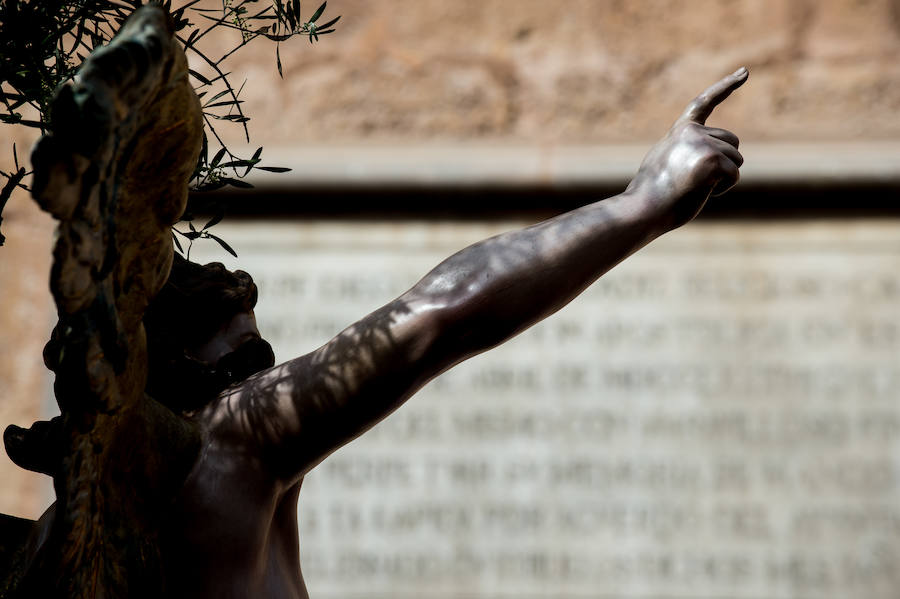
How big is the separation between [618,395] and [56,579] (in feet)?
7.39

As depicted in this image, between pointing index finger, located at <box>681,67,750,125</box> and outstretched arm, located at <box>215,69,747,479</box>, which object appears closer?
outstretched arm, located at <box>215,69,747,479</box>

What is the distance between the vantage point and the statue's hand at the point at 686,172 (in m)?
0.96

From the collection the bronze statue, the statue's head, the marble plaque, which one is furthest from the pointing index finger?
the marble plaque

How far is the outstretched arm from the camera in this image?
91 centimetres

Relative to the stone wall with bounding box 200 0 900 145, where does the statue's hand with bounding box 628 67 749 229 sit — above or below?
below

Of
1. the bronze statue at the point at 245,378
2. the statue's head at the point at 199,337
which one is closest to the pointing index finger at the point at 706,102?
the bronze statue at the point at 245,378

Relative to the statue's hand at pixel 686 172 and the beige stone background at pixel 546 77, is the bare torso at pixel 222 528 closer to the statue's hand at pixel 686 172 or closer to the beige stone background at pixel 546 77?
the statue's hand at pixel 686 172

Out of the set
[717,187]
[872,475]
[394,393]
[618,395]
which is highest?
[618,395]

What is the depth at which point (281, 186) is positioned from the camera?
3.08 meters

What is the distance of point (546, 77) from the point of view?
309 centimetres

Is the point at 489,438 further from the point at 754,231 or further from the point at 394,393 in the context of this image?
the point at 394,393

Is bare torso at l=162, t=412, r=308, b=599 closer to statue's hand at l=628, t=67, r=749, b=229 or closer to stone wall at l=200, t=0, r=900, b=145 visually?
statue's hand at l=628, t=67, r=749, b=229

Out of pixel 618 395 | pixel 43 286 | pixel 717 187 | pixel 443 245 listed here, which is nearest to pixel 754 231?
pixel 618 395

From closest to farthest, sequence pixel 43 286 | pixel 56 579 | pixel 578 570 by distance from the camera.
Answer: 1. pixel 56 579
2. pixel 578 570
3. pixel 43 286
